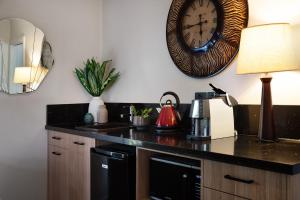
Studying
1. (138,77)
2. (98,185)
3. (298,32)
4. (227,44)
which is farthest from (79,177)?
(298,32)

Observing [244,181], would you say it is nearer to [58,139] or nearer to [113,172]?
[113,172]

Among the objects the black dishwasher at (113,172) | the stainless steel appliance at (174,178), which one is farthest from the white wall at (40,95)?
the stainless steel appliance at (174,178)

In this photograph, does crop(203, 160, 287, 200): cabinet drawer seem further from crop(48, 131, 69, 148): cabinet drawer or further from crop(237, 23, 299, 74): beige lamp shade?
crop(48, 131, 69, 148): cabinet drawer

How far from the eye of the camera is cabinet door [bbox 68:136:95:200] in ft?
7.89

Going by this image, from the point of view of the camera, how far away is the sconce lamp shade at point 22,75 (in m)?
2.68

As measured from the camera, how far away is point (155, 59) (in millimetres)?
2723

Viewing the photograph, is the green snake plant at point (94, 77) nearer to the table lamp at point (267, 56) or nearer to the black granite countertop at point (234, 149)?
the black granite countertop at point (234, 149)

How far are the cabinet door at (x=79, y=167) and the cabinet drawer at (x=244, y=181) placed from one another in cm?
111

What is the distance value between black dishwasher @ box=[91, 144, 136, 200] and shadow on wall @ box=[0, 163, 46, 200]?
31.5 inches

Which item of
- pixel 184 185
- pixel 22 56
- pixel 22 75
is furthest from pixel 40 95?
pixel 184 185

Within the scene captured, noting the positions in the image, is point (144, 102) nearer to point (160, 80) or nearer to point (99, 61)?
point (160, 80)

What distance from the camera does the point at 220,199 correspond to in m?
1.46

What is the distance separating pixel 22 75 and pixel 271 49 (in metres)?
2.07

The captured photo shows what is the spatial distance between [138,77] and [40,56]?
0.92m
